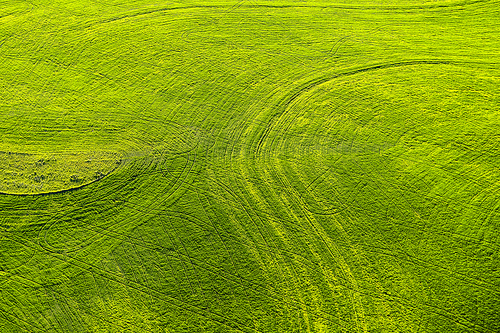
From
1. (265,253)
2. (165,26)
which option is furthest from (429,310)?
(165,26)

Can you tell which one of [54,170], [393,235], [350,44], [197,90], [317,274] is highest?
[350,44]

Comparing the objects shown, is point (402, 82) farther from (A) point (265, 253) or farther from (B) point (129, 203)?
(B) point (129, 203)

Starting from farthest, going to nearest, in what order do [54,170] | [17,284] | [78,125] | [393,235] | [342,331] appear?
1. [78,125]
2. [54,170]
3. [393,235]
4. [17,284]
5. [342,331]

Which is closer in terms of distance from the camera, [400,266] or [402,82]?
[400,266]

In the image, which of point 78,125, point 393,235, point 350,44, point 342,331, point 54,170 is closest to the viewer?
point 342,331

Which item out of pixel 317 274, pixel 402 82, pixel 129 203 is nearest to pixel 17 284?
pixel 129 203

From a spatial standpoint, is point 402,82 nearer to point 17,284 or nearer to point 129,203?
point 129,203

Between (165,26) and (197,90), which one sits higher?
(165,26)
